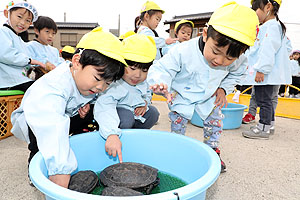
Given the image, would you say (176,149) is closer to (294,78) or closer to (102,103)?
(102,103)

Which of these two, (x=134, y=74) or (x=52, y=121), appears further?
(x=134, y=74)

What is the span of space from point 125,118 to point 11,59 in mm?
886

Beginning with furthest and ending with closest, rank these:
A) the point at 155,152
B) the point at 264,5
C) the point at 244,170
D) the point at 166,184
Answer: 1. the point at 264,5
2. the point at 244,170
3. the point at 155,152
4. the point at 166,184

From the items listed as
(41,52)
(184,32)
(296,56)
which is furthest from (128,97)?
(296,56)

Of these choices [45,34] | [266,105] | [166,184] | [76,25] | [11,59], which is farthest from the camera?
[76,25]

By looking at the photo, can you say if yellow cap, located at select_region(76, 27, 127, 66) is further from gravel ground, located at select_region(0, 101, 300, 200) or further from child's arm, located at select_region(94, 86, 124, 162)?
gravel ground, located at select_region(0, 101, 300, 200)

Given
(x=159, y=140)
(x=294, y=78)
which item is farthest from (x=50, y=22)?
(x=294, y=78)

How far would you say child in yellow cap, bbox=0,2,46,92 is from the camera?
4.41 ft

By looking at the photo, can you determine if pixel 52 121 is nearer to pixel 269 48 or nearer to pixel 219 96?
pixel 219 96

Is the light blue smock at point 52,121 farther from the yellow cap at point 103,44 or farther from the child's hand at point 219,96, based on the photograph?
the child's hand at point 219,96

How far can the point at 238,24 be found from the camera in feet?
2.38

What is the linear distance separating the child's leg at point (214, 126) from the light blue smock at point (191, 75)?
0.05 m

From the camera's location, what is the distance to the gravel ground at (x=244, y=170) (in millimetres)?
843

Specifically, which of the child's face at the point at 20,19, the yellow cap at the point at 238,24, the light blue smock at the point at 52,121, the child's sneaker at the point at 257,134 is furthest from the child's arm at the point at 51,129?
the child's sneaker at the point at 257,134
